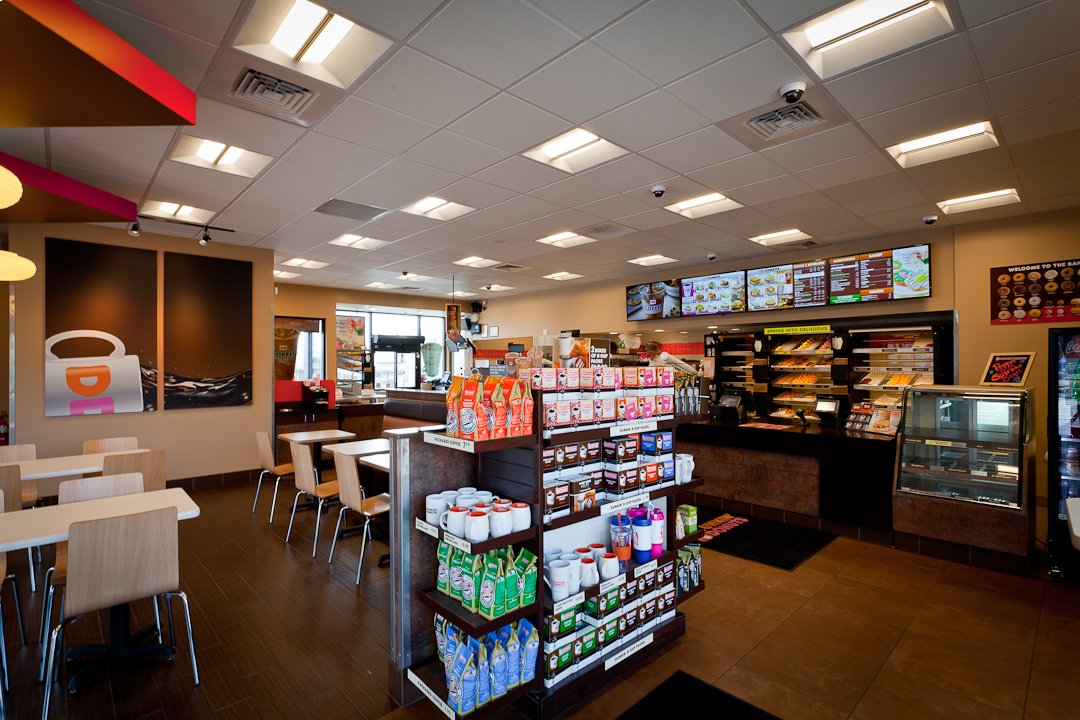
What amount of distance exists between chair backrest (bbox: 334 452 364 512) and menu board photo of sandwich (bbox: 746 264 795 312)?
596cm

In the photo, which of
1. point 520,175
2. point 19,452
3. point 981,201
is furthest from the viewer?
point 981,201

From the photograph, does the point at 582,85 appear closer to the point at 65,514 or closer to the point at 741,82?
the point at 741,82

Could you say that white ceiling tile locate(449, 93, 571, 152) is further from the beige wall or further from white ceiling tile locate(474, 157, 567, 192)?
the beige wall

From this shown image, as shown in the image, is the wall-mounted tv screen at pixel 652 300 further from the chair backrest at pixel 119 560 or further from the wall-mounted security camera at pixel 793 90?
the chair backrest at pixel 119 560

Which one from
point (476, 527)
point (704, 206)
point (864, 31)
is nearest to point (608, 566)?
point (476, 527)

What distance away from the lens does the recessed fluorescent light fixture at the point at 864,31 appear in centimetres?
248

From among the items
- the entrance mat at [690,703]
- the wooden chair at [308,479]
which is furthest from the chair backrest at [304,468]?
the entrance mat at [690,703]

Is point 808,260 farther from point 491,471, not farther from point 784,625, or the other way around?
point 491,471

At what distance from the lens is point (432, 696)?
2.35 metres

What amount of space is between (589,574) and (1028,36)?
345 centimetres

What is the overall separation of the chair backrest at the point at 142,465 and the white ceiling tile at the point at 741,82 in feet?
15.7

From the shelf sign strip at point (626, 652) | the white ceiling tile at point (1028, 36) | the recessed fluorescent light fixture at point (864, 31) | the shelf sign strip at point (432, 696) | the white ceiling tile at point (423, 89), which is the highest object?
the recessed fluorescent light fixture at point (864, 31)

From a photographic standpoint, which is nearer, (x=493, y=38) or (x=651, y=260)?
(x=493, y=38)

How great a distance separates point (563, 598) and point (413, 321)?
12456mm
